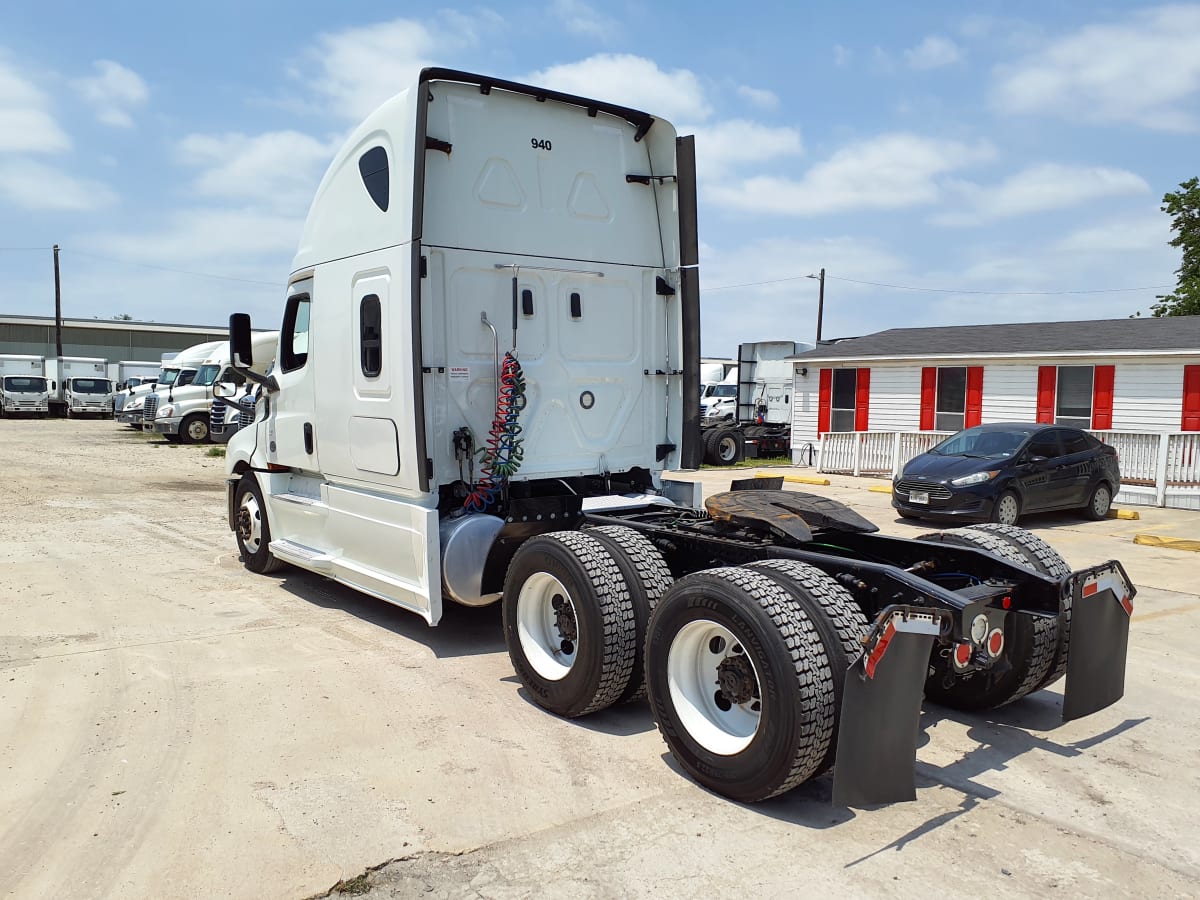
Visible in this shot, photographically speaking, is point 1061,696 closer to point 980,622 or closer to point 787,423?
point 980,622

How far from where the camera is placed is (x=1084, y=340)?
62.3ft

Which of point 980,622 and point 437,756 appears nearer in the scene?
point 980,622

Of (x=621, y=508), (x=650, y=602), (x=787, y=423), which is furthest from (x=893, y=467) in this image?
(x=650, y=602)

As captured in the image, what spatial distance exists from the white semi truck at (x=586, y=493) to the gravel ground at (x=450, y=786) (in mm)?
278

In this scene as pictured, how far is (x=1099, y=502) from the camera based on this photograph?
13.5m

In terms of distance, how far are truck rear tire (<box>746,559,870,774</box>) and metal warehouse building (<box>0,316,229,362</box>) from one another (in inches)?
2465

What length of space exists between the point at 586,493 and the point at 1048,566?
322 cm

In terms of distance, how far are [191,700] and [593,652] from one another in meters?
2.38

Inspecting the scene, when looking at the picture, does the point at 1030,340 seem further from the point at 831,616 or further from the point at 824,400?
the point at 831,616

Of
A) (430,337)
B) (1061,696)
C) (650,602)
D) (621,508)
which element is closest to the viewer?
(650,602)

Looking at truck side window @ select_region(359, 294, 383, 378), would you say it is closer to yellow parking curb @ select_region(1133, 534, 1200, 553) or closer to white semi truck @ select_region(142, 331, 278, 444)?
yellow parking curb @ select_region(1133, 534, 1200, 553)

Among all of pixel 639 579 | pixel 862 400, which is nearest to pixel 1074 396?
pixel 862 400

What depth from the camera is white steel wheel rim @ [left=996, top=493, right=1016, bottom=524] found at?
40.1ft

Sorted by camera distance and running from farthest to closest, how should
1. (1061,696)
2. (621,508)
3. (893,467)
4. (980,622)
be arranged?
(893,467) → (621,508) → (1061,696) → (980,622)
